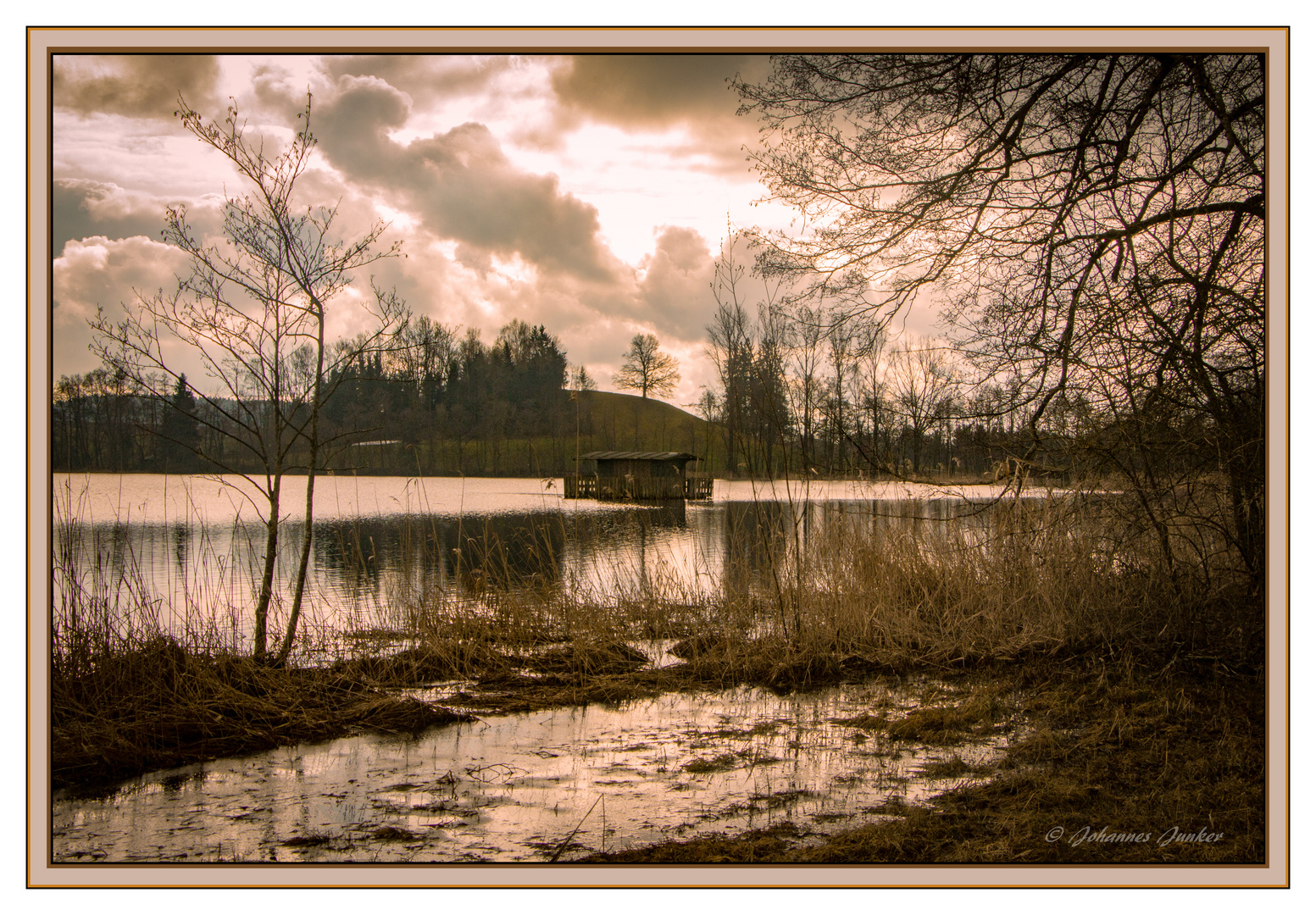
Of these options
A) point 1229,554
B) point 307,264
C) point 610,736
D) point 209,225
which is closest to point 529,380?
point 307,264

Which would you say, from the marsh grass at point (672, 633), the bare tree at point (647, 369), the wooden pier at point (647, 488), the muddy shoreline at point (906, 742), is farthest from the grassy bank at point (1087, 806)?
the wooden pier at point (647, 488)

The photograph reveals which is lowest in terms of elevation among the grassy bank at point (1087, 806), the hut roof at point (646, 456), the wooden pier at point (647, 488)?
the grassy bank at point (1087, 806)

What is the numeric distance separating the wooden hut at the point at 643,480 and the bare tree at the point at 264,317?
1084 cm

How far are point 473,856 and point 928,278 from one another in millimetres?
3197

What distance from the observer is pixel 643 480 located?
15328 millimetres

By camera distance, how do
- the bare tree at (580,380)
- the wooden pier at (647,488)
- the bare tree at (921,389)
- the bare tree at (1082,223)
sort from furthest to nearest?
the wooden pier at (647,488)
the bare tree at (580,380)
the bare tree at (921,389)
the bare tree at (1082,223)

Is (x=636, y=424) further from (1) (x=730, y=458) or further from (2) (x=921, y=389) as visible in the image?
(2) (x=921, y=389)

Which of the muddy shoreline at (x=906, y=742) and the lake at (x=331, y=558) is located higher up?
the lake at (x=331, y=558)

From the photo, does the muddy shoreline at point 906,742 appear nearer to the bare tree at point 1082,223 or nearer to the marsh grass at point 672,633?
the marsh grass at point 672,633

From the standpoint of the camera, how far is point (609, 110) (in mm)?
2629

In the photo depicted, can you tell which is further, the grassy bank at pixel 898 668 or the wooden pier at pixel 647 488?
the wooden pier at pixel 647 488

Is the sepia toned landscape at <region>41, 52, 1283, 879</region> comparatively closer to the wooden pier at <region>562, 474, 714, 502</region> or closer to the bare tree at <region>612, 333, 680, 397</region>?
the bare tree at <region>612, 333, 680, 397</region>

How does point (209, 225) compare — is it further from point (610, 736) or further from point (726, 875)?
point (726, 875)

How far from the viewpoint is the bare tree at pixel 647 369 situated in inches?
147
